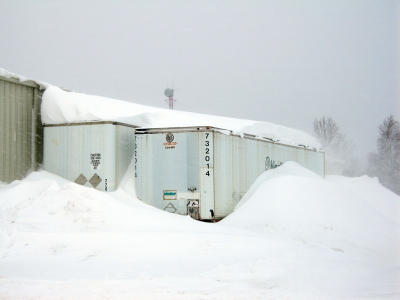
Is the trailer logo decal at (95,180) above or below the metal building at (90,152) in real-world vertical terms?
below

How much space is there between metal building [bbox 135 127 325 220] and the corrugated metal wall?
3778 mm

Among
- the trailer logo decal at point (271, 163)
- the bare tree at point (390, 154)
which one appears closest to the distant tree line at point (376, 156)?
the bare tree at point (390, 154)

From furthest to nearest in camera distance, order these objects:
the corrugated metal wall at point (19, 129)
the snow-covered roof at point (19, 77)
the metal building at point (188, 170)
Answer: the corrugated metal wall at point (19, 129) < the snow-covered roof at point (19, 77) < the metal building at point (188, 170)

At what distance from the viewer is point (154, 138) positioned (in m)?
15.0

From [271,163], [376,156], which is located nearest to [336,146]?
[376,156]

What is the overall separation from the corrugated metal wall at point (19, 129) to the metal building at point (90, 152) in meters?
0.41

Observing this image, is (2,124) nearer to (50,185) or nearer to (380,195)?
(50,185)

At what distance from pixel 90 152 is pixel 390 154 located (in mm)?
38562

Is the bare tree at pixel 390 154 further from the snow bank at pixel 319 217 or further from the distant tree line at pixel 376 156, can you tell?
the snow bank at pixel 319 217

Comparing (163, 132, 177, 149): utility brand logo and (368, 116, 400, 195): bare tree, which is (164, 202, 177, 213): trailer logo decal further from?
(368, 116, 400, 195): bare tree

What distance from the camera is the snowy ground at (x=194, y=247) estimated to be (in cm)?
730

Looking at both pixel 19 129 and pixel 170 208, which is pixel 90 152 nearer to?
pixel 19 129

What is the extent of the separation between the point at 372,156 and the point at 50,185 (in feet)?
161

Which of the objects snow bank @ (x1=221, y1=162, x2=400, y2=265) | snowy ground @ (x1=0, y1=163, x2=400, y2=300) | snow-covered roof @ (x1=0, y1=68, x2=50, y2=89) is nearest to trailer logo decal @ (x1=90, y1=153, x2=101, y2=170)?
snowy ground @ (x1=0, y1=163, x2=400, y2=300)
